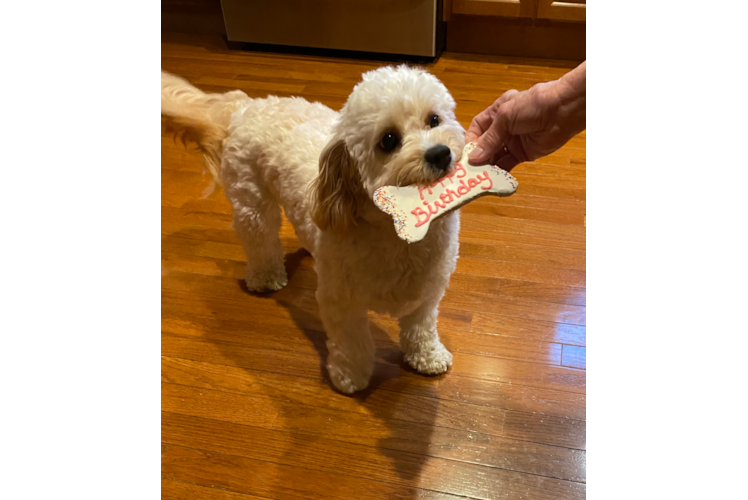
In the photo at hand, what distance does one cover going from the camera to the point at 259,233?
5.15 ft

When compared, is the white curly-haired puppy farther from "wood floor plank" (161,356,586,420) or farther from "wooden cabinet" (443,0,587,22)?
"wooden cabinet" (443,0,587,22)

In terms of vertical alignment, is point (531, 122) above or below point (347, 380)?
above

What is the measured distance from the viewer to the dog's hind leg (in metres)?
1.48

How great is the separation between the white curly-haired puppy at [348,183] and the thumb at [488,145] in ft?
0.13

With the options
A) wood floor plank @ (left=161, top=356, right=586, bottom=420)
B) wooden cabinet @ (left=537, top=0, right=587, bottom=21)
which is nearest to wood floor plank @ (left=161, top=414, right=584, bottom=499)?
wood floor plank @ (left=161, top=356, right=586, bottom=420)

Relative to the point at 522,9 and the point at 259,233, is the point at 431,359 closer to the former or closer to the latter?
the point at 259,233

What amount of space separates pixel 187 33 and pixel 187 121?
103 inches

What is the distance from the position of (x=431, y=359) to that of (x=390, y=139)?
0.71 metres

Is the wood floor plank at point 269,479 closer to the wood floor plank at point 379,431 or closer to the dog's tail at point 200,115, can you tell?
the wood floor plank at point 379,431

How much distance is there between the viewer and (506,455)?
1.26 m

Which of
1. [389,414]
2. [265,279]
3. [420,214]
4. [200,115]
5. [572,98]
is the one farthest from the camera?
[265,279]

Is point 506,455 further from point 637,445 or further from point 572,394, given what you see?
point 637,445

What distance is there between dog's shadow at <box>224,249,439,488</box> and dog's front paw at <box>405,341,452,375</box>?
0.14 feet

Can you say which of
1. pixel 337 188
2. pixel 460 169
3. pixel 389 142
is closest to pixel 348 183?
pixel 337 188
